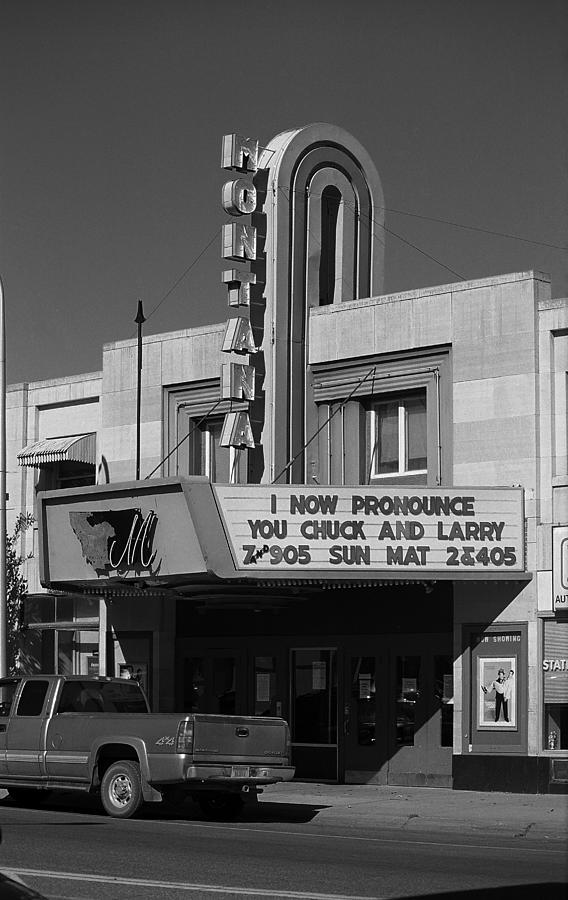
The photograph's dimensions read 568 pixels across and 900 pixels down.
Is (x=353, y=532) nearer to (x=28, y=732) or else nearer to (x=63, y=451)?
(x=28, y=732)

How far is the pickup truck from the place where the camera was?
60.8ft

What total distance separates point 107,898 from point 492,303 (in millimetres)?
14061

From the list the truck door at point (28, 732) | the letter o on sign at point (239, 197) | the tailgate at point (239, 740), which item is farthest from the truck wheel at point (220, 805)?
the letter o on sign at point (239, 197)

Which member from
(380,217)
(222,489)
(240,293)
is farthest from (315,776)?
(380,217)

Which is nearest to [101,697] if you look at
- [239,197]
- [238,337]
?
[238,337]

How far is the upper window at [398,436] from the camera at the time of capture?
24.5 meters

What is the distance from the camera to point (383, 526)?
22625mm

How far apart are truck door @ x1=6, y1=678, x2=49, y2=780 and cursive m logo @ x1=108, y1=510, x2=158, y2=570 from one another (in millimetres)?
3893

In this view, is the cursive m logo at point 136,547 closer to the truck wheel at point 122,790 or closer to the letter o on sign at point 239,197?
the truck wheel at point 122,790

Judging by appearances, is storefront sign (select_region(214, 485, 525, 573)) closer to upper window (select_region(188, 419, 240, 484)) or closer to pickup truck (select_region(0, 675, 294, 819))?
pickup truck (select_region(0, 675, 294, 819))

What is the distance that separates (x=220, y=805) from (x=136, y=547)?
5.46 m

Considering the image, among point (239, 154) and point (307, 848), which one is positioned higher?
point (239, 154)

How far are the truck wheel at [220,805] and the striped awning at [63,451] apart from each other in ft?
35.1

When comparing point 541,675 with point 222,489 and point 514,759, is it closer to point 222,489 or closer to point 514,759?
point 514,759
